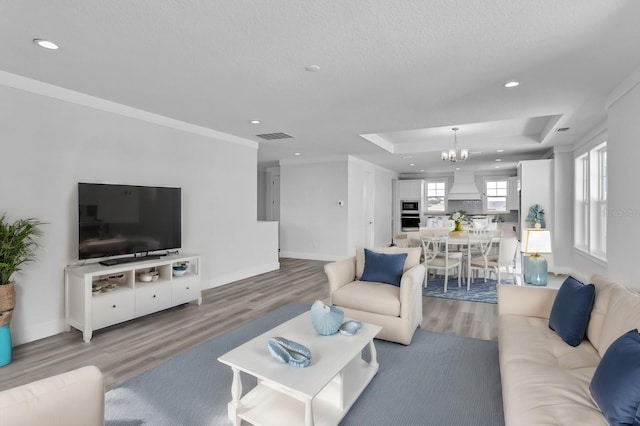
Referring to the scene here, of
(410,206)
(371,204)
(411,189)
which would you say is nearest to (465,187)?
(411,189)

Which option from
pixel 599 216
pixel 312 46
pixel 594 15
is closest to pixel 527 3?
pixel 594 15

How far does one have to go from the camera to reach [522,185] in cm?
681

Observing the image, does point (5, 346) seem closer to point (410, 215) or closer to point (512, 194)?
point (410, 215)

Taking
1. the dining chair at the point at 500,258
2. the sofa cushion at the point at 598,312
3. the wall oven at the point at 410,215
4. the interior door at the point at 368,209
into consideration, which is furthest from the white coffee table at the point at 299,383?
the wall oven at the point at 410,215

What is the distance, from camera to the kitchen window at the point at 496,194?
440 inches

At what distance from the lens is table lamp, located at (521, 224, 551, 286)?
3318 millimetres

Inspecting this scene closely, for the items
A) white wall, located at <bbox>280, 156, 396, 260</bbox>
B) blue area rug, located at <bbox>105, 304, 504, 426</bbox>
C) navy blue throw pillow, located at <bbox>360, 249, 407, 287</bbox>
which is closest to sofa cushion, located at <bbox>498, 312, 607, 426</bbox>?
blue area rug, located at <bbox>105, 304, 504, 426</bbox>

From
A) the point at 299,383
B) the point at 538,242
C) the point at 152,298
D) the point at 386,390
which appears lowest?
the point at 386,390

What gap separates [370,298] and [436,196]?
31.9ft

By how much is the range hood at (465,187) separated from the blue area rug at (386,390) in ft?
29.3

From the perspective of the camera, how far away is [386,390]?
7.75 feet

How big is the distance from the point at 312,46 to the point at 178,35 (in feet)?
3.21

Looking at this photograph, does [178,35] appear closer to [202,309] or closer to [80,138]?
[80,138]

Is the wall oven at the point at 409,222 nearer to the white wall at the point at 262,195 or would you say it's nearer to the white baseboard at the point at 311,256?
the white baseboard at the point at 311,256
